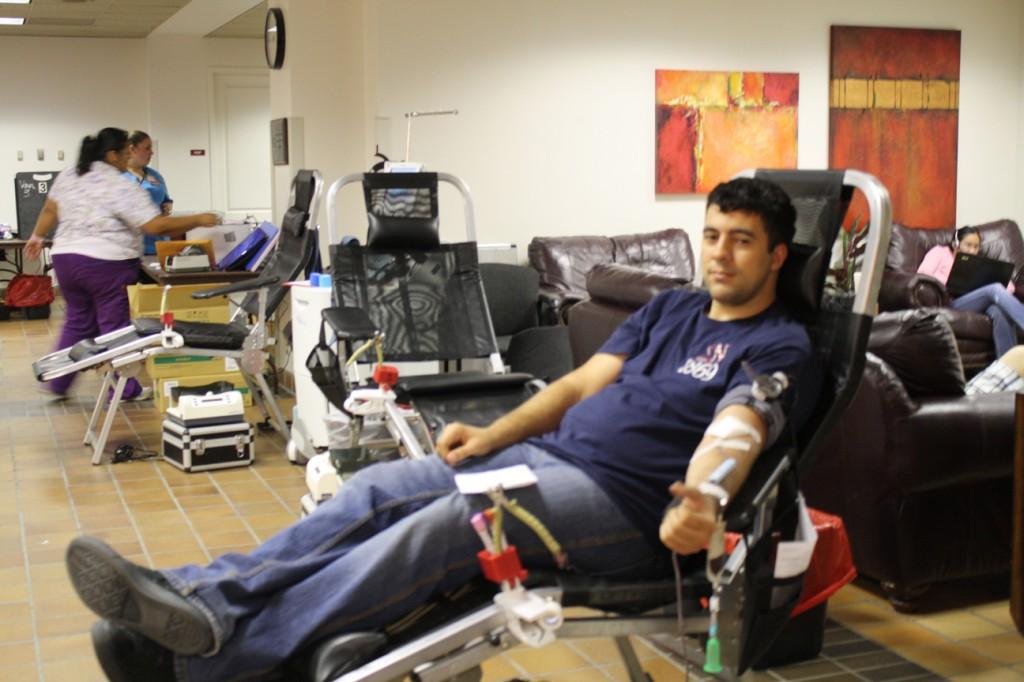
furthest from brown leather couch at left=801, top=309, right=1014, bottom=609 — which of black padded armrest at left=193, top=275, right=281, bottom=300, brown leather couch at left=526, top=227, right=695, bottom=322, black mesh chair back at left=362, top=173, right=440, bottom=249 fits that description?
brown leather couch at left=526, top=227, right=695, bottom=322

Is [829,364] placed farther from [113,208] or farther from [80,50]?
[80,50]

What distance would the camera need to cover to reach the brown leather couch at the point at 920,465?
3328 mm

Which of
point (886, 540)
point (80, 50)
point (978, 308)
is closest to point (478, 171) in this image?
point (978, 308)

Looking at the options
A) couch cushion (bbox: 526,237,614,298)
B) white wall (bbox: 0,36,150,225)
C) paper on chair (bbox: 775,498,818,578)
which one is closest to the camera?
paper on chair (bbox: 775,498,818,578)

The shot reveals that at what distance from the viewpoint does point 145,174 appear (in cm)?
836

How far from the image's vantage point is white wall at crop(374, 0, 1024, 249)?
7305 mm

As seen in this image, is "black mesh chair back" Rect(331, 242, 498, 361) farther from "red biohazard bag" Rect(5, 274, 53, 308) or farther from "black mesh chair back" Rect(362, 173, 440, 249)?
"red biohazard bag" Rect(5, 274, 53, 308)

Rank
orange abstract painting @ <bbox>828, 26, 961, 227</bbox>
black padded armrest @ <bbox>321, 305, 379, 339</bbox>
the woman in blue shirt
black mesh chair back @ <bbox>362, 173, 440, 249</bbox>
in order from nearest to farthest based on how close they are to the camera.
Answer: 1. black padded armrest @ <bbox>321, 305, 379, 339</bbox>
2. black mesh chair back @ <bbox>362, 173, 440, 249</bbox>
3. the woman in blue shirt
4. orange abstract painting @ <bbox>828, 26, 961, 227</bbox>

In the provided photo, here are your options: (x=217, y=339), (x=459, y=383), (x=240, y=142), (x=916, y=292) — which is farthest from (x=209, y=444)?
(x=240, y=142)

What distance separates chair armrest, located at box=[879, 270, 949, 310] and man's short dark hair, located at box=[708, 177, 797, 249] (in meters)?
4.71

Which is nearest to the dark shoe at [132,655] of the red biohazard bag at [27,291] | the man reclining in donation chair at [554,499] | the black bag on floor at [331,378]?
the man reclining in donation chair at [554,499]

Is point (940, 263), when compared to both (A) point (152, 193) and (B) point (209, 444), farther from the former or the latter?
Result: (A) point (152, 193)

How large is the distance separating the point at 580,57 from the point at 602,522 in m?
5.81

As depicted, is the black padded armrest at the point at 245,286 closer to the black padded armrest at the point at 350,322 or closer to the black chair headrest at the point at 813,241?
the black padded armrest at the point at 350,322
